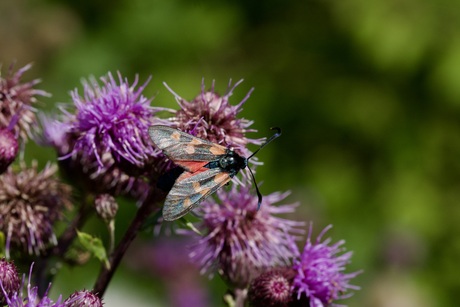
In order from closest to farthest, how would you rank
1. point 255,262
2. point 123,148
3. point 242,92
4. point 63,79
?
point 123,148, point 255,262, point 242,92, point 63,79

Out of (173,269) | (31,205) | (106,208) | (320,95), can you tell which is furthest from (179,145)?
(320,95)

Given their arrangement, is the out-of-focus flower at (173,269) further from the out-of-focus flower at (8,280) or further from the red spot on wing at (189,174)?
the out-of-focus flower at (8,280)

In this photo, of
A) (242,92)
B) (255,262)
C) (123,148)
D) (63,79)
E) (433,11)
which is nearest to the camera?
(123,148)

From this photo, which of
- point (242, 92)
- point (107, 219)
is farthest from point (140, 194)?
point (242, 92)

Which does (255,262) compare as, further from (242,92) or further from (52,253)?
(242,92)

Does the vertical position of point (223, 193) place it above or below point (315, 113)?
below

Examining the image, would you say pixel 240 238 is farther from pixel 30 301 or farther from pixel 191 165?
pixel 30 301

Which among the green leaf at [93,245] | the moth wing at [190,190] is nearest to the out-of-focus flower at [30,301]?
the green leaf at [93,245]
